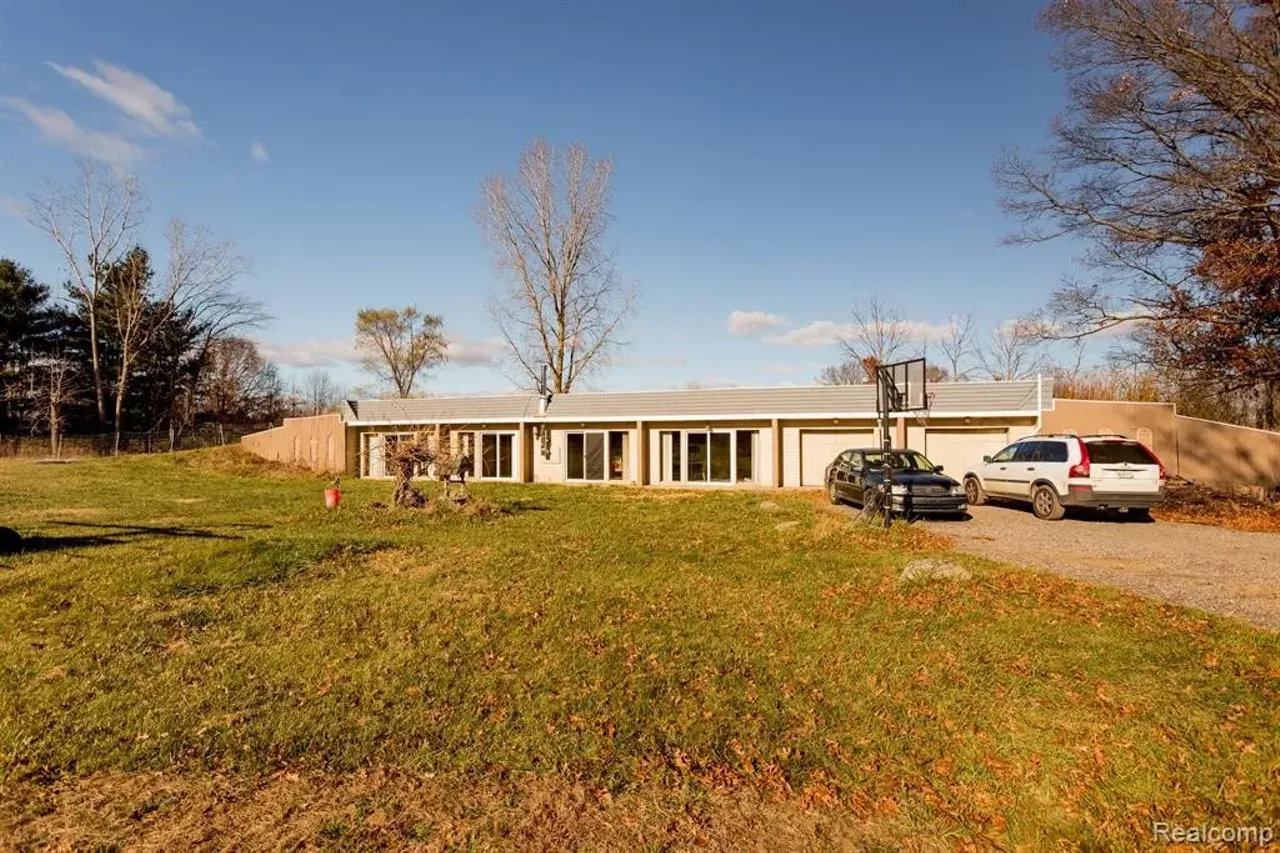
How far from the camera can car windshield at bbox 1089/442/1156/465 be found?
12.5 metres

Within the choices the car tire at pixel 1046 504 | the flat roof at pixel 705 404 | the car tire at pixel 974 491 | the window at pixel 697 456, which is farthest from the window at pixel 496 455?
the car tire at pixel 1046 504

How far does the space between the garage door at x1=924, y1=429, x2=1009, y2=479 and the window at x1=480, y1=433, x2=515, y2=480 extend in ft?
53.2

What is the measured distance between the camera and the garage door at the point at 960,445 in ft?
68.8

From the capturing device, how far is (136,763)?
402 cm

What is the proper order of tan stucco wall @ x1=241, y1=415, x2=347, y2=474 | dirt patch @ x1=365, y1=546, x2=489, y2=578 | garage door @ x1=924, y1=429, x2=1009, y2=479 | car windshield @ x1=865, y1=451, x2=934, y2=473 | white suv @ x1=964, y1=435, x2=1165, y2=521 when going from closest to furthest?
dirt patch @ x1=365, y1=546, x2=489, y2=578 → white suv @ x1=964, y1=435, x2=1165, y2=521 → car windshield @ x1=865, y1=451, x2=934, y2=473 → garage door @ x1=924, y1=429, x2=1009, y2=479 → tan stucco wall @ x1=241, y1=415, x2=347, y2=474

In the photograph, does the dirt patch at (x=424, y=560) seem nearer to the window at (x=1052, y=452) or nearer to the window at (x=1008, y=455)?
the window at (x=1052, y=452)

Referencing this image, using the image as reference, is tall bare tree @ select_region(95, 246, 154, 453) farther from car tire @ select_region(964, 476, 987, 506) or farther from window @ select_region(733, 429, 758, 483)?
car tire @ select_region(964, 476, 987, 506)

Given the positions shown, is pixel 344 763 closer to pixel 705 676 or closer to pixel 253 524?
pixel 705 676

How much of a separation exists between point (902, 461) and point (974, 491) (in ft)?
8.45

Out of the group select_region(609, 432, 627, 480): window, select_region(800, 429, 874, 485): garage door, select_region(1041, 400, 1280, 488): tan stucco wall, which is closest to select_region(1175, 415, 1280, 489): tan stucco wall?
select_region(1041, 400, 1280, 488): tan stucco wall

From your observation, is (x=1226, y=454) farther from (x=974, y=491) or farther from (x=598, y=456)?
(x=598, y=456)

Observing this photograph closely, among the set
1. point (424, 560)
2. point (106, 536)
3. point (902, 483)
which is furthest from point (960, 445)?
point (106, 536)

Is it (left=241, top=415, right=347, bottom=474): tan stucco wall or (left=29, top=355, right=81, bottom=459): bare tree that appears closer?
(left=241, top=415, right=347, bottom=474): tan stucco wall

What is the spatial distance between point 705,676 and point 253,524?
11.4 meters
